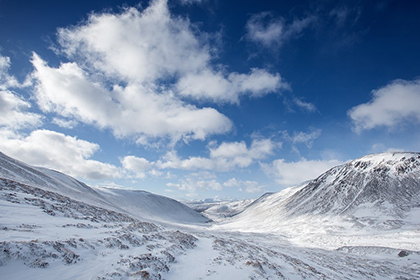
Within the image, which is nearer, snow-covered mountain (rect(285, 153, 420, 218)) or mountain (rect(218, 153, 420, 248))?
mountain (rect(218, 153, 420, 248))

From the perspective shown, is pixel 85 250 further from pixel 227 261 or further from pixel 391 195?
pixel 391 195


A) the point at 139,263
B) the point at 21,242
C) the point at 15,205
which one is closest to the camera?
the point at 21,242

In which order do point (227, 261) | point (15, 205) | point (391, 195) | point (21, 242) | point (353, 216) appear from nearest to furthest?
point (21, 242) < point (227, 261) < point (15, 205) < point (353, 216) < point (391, 195)

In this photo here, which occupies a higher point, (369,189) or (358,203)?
(369,189)

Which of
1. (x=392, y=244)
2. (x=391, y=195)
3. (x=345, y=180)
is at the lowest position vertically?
(x=392, y=244)

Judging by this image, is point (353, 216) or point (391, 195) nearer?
point (353, 216)

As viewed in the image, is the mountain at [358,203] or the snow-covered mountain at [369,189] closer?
the mountain at [358,203]

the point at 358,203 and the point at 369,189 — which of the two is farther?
the point at 369,189

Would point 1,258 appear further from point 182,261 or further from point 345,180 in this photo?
point 345,180

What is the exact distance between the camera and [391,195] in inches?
3597

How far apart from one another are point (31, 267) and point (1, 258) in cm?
95

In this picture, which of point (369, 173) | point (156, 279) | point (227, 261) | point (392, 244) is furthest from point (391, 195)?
point (156, 279)

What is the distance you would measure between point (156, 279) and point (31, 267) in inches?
182

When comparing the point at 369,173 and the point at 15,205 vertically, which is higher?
the point at 369,173
